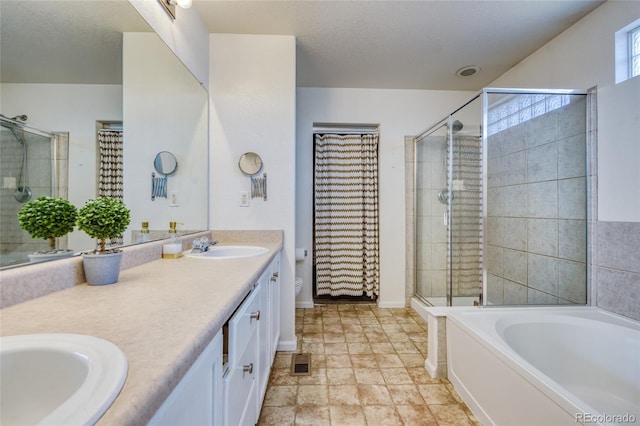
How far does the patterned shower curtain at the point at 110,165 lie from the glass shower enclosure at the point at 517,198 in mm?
2172

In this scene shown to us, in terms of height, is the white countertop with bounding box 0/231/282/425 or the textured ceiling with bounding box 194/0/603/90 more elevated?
the textured ceiling with bounding box 194/0/603/90

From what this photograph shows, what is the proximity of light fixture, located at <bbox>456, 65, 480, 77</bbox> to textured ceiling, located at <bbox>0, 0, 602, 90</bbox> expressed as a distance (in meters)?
0.06

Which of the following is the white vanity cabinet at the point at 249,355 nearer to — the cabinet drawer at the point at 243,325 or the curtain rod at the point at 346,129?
the cabinet drawer at the point at 243,325

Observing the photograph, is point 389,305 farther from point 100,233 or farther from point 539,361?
point 100,233

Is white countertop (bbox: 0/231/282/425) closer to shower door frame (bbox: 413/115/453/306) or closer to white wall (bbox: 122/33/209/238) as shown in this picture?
white wall (bbox: 122/33/209/238)

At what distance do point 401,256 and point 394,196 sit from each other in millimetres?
684

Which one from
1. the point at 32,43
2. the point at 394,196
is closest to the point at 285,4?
Result: the point at 32,43

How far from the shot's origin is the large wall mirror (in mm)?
752

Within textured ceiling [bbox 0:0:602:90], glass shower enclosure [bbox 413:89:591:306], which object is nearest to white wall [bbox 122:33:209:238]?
textured ceiling [bbox 0:0:602:90]

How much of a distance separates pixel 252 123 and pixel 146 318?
5.68 ft

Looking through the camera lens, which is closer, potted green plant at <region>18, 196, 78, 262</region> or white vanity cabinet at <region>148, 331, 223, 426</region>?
white vanity cabinet at <region>148, 331, 223, 426</region>

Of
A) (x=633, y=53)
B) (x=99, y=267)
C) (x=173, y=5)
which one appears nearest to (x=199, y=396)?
(x=99, y=267)

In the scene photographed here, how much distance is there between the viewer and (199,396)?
2.06ft

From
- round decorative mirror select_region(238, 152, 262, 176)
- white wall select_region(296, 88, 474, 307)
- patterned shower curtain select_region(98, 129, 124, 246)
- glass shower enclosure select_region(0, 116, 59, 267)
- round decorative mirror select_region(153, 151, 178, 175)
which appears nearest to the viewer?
glass shower enclosure select_region(0, 116, 59, 267)
